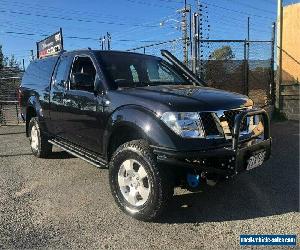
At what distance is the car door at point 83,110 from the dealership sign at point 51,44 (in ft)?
21.9

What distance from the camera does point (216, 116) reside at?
4.05 m

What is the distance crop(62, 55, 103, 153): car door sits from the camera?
4.98 m

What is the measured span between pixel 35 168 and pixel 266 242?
4.28 meters

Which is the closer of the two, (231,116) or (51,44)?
(231,116)

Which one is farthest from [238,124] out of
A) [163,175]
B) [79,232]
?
[79,232]

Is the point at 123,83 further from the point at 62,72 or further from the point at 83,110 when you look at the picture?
the point at 62,72

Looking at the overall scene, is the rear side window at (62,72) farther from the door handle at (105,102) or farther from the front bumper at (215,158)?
the front bumper at (215,158)

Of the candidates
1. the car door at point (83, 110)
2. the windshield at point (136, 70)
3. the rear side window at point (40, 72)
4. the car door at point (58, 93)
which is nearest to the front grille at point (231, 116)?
→ the windshield at point (136, 70)

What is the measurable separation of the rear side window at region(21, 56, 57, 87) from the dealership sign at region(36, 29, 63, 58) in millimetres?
4213

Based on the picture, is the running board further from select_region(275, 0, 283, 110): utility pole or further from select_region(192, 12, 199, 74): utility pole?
select_region(275, 0, 283, 110): utility pole

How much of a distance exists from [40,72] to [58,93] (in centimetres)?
138

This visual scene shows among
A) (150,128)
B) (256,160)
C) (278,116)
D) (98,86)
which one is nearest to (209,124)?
(150,128)

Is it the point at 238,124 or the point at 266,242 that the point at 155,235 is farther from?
the point at 238,124

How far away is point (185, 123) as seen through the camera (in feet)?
12.9
